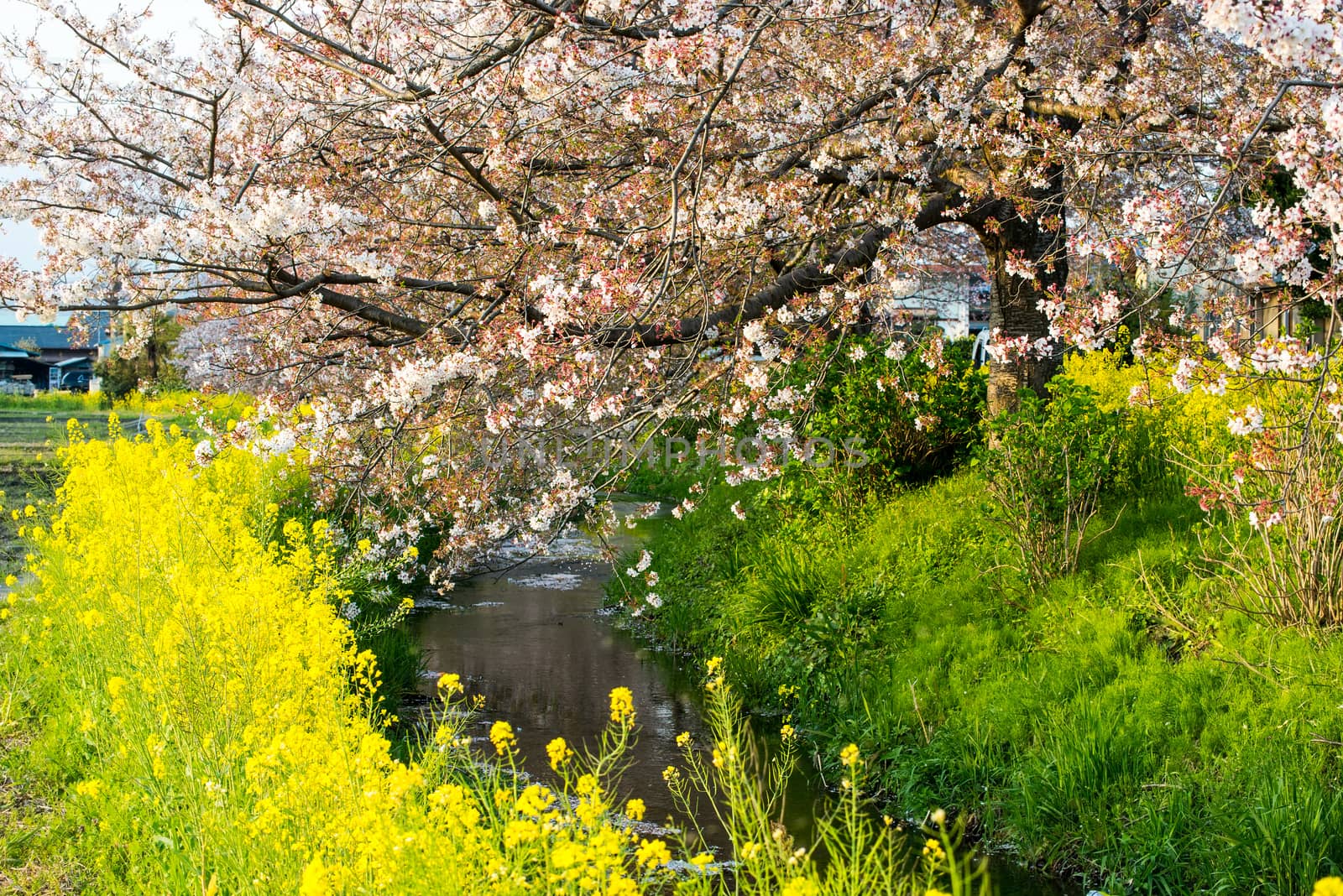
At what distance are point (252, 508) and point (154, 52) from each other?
3653 mm

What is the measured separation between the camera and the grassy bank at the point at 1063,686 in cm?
474

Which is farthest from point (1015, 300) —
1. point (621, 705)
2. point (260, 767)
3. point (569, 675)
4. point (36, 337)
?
point (36, 337)

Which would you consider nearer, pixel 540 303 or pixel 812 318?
pixel 540 303

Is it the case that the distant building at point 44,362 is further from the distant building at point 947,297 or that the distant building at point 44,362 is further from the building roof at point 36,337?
the distant building at point 947,297

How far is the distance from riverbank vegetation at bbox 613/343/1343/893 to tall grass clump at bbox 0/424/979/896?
0.83 m

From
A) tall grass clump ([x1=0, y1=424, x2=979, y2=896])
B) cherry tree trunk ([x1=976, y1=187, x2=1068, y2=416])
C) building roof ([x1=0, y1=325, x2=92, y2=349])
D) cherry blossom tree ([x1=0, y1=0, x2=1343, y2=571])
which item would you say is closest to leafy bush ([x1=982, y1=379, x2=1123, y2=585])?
cherry blossom tree ([x1=0, y1=0, x2=1343, y2=571])

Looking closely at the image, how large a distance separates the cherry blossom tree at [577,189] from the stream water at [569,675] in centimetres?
121

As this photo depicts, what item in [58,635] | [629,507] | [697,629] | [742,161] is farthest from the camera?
[629,507]

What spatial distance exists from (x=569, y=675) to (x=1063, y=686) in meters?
A: 3.86

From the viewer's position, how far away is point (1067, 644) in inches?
246

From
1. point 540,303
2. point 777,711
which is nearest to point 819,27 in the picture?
point 540,303

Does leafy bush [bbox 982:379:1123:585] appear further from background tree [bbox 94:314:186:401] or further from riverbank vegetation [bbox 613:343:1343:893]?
background tree [bbox 94:314:186:401]

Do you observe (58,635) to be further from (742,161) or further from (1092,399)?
(1092,399)

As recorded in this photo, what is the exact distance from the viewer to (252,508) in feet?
31.3
